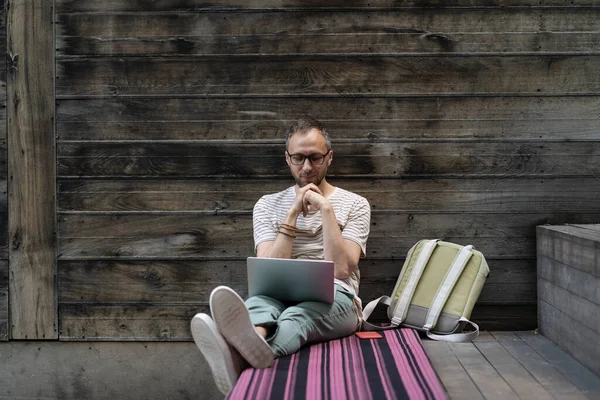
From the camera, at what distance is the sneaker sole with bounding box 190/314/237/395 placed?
83.4 inches

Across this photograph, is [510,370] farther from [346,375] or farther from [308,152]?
[308,152]

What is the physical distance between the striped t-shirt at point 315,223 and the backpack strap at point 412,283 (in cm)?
23

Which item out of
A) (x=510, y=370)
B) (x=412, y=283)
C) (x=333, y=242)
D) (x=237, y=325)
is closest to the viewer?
(x=237, y=325)

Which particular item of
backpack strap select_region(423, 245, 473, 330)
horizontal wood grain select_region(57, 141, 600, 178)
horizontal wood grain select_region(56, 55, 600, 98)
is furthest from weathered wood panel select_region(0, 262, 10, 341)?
backpack strap select_region(423, 245, 473, 330)

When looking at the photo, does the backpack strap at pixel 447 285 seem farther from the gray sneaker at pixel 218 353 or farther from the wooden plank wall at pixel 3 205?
the wooden plank wall at pixel 3 205

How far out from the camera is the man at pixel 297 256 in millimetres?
2127

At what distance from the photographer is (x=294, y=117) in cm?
304

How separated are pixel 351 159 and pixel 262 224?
1.79ft

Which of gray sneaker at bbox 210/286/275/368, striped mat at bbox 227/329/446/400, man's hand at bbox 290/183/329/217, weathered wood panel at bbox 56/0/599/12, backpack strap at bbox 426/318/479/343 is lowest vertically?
backpack strap at bbox 426/318/479/343

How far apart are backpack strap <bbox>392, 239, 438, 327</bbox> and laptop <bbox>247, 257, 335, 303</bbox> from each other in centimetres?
54

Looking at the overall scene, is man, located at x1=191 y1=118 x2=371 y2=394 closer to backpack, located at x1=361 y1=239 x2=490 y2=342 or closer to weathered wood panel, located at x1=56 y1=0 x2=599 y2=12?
backpack, located at x1=361 y1=239 x2=490 y2=342

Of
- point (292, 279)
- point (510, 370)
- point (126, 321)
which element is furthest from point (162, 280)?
point (510, 370)

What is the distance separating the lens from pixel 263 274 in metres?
2.41

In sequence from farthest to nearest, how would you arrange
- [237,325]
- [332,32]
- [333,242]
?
[332,32] → [333,242] → [237,325]
